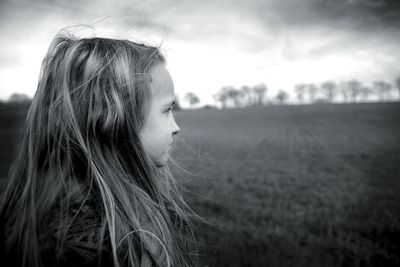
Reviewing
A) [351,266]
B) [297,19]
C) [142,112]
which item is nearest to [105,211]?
[142,112]

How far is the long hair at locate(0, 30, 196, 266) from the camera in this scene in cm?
100

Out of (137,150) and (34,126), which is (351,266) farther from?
(34,126)

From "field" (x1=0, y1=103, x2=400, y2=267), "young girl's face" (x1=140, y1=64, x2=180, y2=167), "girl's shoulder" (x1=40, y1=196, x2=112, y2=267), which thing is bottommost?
"field" (x1=0, y1=103, x2=400, y2=267)

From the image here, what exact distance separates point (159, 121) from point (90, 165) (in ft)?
1.42

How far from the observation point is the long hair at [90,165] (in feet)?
3.27

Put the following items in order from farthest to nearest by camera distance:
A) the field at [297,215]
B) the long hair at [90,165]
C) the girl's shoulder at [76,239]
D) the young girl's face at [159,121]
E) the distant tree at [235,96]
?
the distant tree at [235,96] → the field at [297,215] → the young girl's face at [159,121] → the long hair at [90,165] → the girl's shoulder at [76,239]

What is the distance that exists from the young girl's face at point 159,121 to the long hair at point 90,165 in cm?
4

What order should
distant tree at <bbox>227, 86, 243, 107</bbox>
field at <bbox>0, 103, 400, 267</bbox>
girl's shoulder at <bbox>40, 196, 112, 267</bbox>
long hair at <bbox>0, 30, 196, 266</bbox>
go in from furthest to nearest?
distant tree at <bbox>227, 86, 243, 107</bbox>, field at <bbox>0, 103, 400, 267</bbox>, long hair at <bbox>0, 30, 196, 266</bbox>, girl's shoulder at <bbox>40, 196, 112, 267</bbox>

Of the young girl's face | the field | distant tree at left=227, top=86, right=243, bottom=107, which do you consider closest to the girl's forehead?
the young girl's face

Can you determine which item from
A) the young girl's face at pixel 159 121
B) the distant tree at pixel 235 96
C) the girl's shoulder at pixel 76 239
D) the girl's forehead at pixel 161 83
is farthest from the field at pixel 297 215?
the distant tree at pixel 235 96

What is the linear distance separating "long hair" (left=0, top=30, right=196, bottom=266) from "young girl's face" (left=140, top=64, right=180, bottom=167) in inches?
1.7

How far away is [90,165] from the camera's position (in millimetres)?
1162

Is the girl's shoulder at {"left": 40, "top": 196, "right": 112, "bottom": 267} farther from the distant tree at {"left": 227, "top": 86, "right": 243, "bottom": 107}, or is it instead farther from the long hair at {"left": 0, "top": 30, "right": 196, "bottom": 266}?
the distant tree at {"left": 227, "top": 86, "right": 243, "bottom": 107}

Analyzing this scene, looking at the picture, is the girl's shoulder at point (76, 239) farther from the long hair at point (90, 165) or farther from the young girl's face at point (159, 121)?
the young girl's face at point (159, 121)
